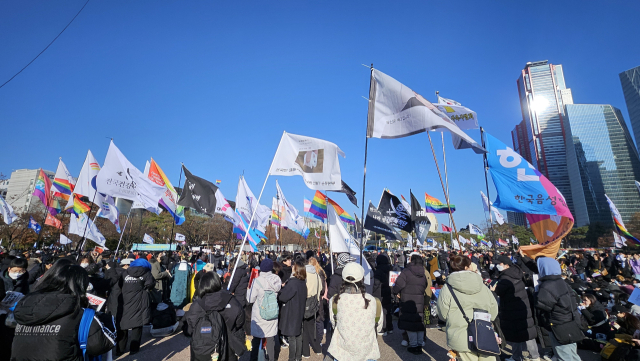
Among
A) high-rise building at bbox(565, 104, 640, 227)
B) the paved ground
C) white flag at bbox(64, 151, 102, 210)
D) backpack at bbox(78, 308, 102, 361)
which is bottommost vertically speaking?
the paved ground

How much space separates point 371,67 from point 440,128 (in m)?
2.10

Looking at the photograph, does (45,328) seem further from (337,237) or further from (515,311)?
(515,311)

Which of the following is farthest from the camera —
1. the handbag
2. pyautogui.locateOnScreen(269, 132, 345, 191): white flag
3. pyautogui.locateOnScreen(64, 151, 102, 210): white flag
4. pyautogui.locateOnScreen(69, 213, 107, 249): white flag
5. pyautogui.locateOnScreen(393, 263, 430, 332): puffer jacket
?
pyautogui.locateOnScreen(69, 213, 107, 249): white flag

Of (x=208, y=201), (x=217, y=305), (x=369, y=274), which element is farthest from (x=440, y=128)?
(x=208, y=201)

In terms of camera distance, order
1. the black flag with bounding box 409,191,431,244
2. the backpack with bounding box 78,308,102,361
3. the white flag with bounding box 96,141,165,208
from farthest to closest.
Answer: the black flag with bounding box 409,191,431,244 → the white flag with bounding box 96,141,165,208 → the backpack with bounding box 78,308,102,361

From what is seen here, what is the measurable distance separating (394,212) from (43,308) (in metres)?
12.6

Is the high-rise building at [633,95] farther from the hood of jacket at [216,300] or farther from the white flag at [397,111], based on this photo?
the hood of jacket at [216,300]

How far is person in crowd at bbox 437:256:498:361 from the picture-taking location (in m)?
4.13

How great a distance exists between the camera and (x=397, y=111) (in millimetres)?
7328

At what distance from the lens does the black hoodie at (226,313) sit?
14.3 ft

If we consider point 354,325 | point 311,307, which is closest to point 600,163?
point 311,307

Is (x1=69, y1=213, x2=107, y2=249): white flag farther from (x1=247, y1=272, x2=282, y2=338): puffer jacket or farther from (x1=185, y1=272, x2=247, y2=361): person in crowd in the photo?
(x1=185, y1=272, x2=247, y2=361): person in crowd

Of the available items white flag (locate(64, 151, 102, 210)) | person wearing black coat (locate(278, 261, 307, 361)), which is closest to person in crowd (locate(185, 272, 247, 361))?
person wearing black coat (locate(278, 261, 307, 361))

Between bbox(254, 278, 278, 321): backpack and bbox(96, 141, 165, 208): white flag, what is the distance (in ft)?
25.4
